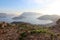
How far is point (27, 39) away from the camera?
11.4 meters

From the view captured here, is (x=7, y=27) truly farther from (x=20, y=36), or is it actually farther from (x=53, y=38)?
(x=53, y=38)

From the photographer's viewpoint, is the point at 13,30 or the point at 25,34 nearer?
the point at 25,34

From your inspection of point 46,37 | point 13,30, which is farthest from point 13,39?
point 46,37

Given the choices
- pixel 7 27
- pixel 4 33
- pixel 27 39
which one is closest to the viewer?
pixel 27 39

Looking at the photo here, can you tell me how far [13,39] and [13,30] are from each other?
1.22 m

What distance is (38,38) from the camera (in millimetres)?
11469

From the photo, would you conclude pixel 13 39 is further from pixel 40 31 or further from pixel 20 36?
pixel 40 31

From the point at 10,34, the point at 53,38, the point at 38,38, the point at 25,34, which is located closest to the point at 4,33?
the point at 10,34

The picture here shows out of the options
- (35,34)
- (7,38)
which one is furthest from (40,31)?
(7,38)

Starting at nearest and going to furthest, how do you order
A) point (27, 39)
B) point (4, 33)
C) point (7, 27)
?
point (27, 39)
point (4, 33)
point (7, 27)

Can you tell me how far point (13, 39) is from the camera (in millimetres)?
11469

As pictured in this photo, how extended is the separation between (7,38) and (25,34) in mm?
1131

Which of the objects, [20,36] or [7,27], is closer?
[20,36]

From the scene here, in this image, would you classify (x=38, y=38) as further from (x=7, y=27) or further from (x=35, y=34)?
(x=7, y=27)
